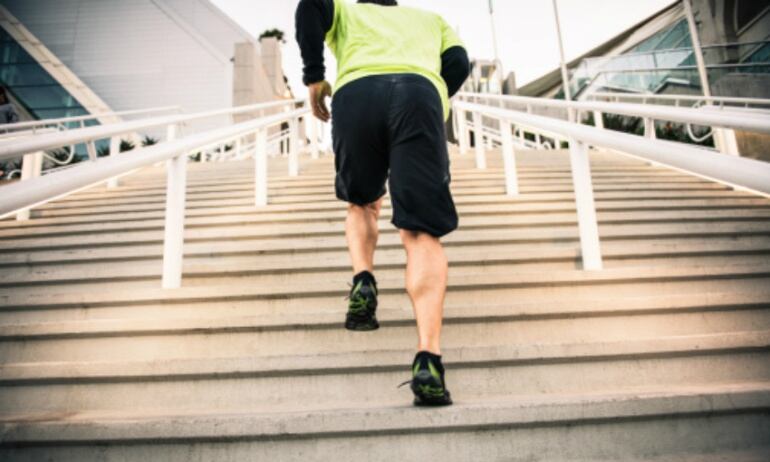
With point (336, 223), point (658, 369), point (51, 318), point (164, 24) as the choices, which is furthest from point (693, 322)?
point (164, 24)

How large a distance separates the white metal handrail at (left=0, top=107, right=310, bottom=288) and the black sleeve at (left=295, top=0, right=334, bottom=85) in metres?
0.82

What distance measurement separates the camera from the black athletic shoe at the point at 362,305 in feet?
4.64

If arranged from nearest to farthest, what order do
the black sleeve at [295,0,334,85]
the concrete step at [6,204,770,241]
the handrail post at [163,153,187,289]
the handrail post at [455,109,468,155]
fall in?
the black sleeve at [295,0,334,85] < the handrail post at [163,153,187,289] < the concrete step at [6,204,770,241] < the handrail post at [455,109,468,155]

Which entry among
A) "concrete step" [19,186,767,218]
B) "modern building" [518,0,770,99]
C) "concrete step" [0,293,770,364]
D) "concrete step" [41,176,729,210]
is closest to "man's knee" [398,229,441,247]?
"concrete step" [0,293,770,364]

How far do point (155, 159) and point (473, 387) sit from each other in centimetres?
163

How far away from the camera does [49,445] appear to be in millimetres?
1197

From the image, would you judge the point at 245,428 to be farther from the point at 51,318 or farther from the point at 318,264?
the point at 51,318

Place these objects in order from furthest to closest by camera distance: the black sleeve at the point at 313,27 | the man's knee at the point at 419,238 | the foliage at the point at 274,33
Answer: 1. the foliage at the point at 274,33
2. the black sleeve at the point at 313,27
3. the man's knee at the point at 419,238

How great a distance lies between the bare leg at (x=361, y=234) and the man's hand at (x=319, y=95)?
0.41 meters

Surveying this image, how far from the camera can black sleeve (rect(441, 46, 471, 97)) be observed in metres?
1.58

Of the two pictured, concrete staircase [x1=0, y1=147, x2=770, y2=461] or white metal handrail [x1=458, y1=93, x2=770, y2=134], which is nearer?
concrete staircase [x1=0, y1=147, x2=770, y2=461]

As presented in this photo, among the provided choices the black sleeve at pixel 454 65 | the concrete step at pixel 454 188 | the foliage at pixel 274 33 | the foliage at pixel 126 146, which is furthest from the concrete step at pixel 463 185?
the foliage at pixel 274 33

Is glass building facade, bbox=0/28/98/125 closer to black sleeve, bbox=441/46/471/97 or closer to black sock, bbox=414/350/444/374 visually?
black sleeve, bbox=441/46/471/97

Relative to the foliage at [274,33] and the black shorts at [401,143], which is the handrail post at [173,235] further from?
the foliage at [274,33]
